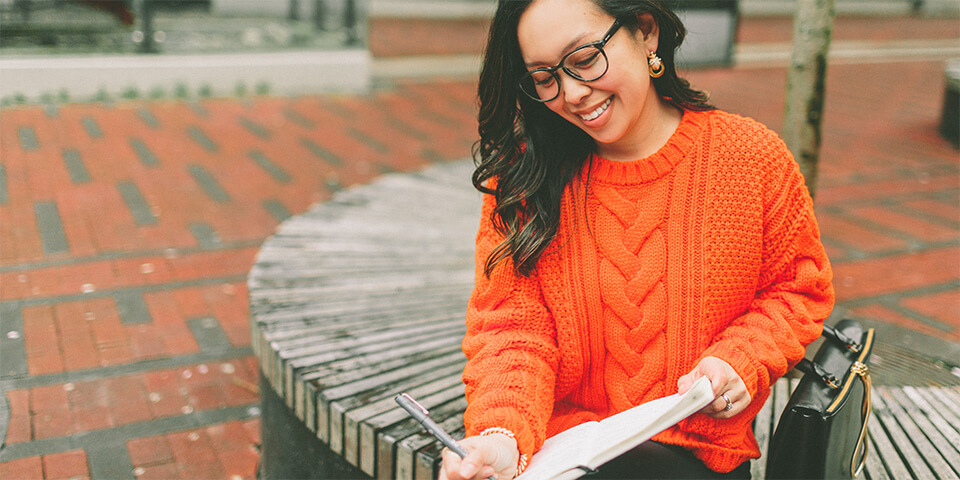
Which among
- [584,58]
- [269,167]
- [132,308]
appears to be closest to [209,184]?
[269,167]

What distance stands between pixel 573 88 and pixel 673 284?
1.34 ft

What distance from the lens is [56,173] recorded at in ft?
15.2

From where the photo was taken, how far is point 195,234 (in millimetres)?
4098

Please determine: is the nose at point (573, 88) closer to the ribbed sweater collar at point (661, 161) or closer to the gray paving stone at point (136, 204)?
the ribbed sweater collar at point (661, 161)

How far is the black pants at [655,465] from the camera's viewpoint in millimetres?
1502

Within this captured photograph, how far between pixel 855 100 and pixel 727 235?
277 inches

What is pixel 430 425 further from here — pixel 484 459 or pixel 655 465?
pixel 655 465

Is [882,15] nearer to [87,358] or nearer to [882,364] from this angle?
[882,364]

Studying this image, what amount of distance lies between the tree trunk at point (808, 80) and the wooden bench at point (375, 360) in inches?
30.1

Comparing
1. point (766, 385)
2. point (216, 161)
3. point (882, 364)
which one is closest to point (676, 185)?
point (766, 385)

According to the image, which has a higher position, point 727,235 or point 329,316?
point 727,235

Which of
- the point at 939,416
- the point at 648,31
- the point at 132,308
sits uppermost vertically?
the point at 648,31

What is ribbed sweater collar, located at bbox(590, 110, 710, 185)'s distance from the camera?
157 centimetres

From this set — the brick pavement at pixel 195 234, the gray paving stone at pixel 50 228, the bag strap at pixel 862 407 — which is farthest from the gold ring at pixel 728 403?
the gray paving stone at pixel 50 228
